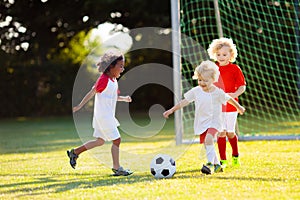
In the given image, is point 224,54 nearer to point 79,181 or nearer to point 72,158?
point 72,158

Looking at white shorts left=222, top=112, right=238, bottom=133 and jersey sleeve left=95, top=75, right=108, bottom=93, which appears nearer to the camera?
jersey sleeve left=95, top=75, right=108, bottom=93

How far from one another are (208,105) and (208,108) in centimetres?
3

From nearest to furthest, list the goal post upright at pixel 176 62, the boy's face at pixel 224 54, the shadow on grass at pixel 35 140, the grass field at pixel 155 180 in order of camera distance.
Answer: the grass field at pixel 155 180 → the boy's face at pixel 224 54 → the goal post upright at pixel 176 62 → the shadow on grass at pixel 35 140

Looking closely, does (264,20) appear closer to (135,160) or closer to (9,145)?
(9,145)

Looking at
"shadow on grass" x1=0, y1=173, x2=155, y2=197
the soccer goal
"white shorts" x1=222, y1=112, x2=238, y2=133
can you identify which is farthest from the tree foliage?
"shadow on grass" x1=0, y1=173, x2=155, y2=197

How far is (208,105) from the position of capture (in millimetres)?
4910

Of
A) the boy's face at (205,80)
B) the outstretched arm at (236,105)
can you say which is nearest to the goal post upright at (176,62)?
the outstretched arm at (236,105)

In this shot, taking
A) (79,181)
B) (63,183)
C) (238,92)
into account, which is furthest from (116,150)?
(238,92)

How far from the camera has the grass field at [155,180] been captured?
388 centimetres

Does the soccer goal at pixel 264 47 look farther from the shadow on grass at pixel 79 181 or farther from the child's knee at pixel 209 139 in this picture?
the shadow on grass at pixel 79 181

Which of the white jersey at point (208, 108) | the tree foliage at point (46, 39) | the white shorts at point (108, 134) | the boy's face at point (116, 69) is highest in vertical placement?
the tree foliage at point (46, 39)

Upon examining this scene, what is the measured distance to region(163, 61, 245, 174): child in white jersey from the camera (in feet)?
16.0

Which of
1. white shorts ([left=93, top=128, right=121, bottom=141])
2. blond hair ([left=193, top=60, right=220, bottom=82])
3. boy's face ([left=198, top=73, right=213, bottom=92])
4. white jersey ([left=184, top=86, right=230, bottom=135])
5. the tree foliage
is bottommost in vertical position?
white shorts ([left=93, top=128, right=121, bottom=141])

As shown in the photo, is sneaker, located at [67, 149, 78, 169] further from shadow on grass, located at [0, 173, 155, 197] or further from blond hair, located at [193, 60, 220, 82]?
blond hair, located at [193, 60, 220, 82]
